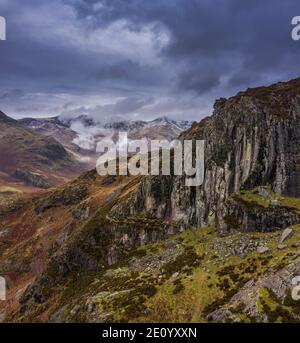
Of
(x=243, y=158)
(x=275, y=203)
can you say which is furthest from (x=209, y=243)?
(x=243, y=158)

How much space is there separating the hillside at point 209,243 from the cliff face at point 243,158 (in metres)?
0.26

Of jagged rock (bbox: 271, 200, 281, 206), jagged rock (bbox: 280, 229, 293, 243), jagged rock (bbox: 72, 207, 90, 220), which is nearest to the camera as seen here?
jagged rock (bbox: 280, 229, 293, 243)

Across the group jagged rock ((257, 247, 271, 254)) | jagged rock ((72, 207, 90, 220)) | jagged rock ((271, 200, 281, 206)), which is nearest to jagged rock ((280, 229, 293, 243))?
jagged rock ((257, 247, 271, 254))

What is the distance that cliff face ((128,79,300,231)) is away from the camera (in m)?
101

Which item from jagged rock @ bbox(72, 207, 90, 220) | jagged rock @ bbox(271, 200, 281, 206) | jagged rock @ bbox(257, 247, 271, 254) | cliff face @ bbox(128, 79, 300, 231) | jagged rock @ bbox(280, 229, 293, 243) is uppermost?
cliff face @ bbox(128, 79, 300, 231)

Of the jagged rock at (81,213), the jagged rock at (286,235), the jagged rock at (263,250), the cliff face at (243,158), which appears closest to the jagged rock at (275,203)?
the cliff face at (243,158)

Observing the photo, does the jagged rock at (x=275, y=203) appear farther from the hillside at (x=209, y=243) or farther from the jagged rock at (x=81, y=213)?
the jagged rock at (x=81, y=213)

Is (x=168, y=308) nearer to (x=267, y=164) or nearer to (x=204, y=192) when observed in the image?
(x=204, y=192)

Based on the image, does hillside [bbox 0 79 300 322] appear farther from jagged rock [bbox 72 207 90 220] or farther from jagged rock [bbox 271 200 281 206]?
jagged rock [bbox 72 207 90 220]

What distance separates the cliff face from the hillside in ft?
0.84

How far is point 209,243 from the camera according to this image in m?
94.7

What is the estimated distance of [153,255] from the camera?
10231cm

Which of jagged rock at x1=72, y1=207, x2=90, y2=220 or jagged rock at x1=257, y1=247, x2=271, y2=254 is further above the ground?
jagged rock at x1=257, y1=247, x2=271, y2=254

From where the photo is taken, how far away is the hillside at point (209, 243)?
77.6 m
